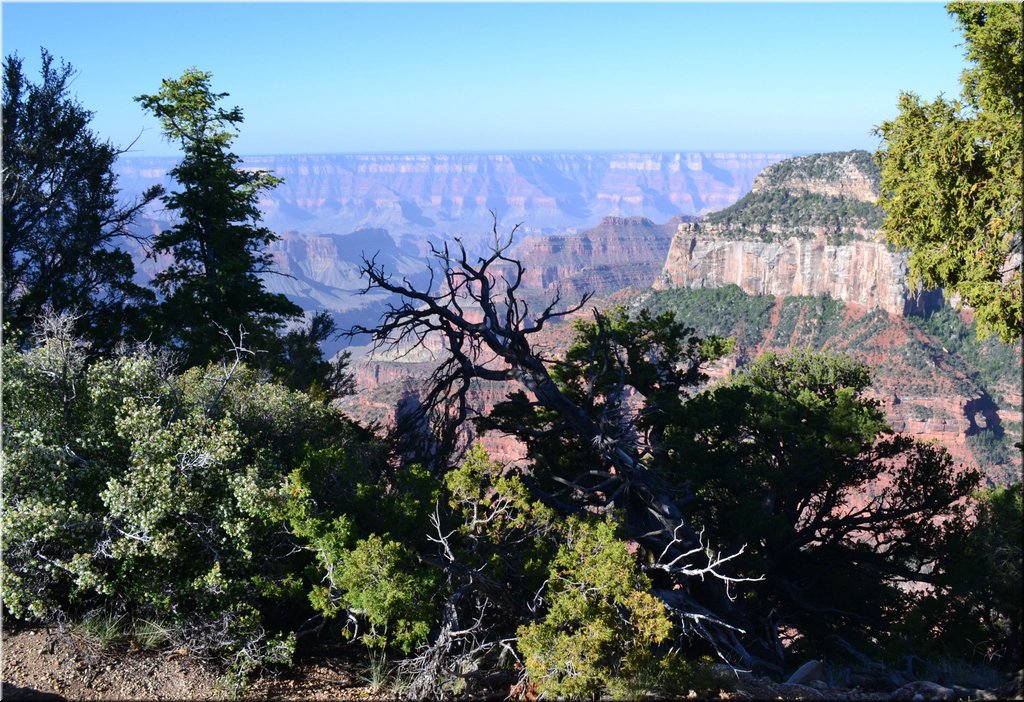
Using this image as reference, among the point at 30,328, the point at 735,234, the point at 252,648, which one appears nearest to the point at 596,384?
the point at 252,648

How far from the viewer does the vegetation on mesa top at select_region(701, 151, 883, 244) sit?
10894cm

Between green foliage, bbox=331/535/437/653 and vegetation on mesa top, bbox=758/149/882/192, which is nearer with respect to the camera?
green foliage, bbox=331/535/437/653

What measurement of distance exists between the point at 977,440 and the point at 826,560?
78.9 m

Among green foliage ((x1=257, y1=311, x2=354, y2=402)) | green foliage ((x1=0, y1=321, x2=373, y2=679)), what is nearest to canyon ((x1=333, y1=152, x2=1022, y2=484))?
green foliage ((x1=257, y1=311, x2=354, y2=402))

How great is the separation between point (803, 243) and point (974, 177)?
108 meters

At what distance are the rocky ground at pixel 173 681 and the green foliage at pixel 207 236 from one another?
952 centimetres

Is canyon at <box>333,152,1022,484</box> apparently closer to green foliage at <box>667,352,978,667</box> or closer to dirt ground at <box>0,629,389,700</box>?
green foliage at <box>667,352,978,667</box>

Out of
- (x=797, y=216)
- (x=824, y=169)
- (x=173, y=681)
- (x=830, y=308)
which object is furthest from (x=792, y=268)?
(x=173, y=681)

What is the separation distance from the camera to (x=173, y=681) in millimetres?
7668

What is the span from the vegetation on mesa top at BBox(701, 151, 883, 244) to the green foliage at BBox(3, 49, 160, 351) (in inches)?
4252

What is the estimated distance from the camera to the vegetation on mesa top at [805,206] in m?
109

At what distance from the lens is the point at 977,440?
79375 mm

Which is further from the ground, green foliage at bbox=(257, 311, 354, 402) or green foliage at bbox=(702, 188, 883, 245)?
green foliage at bbox=(702, 188, 883, 245)

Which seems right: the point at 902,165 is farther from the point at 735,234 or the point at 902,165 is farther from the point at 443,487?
the point at 735,234
